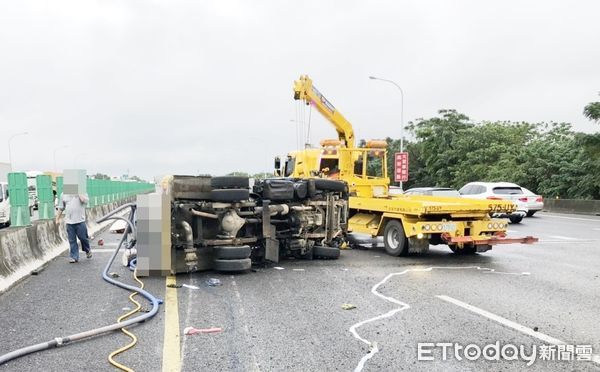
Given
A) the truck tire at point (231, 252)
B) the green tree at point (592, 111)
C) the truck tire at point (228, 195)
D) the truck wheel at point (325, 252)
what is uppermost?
the green tree at point (592, 111)

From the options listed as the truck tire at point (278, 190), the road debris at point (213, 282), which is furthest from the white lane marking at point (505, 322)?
the truck tire at point (278, 190)

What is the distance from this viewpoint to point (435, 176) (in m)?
53.8

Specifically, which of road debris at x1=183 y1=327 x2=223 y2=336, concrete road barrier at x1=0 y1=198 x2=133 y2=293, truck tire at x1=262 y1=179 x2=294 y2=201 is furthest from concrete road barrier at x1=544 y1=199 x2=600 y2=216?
road debris at x1=183 y1=327 x2=223 y2=336

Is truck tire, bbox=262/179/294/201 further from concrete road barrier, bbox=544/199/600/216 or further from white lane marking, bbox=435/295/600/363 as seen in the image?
concrete road barrier, bbox=544/199/600/216

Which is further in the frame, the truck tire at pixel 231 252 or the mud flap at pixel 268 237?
the mud flap at pixel 268 237

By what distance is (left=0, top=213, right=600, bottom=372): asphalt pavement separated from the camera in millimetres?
4383

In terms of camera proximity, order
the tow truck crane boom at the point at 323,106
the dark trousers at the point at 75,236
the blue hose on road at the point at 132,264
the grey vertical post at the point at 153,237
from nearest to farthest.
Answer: the grey vertical post at the point at 153,237 → the blue hose on road at the point at 132,264 → the dark trousers at the point at 75,236 → the tow truck crane boom at the point at 323,106

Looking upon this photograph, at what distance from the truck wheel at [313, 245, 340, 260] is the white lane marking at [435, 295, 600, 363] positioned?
11.0ft

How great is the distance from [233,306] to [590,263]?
7414mm

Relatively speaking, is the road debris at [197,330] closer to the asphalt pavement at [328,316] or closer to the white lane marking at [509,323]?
the asphalt pavement at [328,316]

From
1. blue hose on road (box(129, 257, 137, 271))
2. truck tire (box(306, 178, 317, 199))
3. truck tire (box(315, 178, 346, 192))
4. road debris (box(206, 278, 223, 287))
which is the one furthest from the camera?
truck tire (box(315, 178, 346, 192))

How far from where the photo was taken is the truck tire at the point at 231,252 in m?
8.15

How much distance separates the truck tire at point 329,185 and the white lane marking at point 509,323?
385 cm

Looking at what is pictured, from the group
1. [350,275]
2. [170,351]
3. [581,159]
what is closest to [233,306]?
[170,351]
